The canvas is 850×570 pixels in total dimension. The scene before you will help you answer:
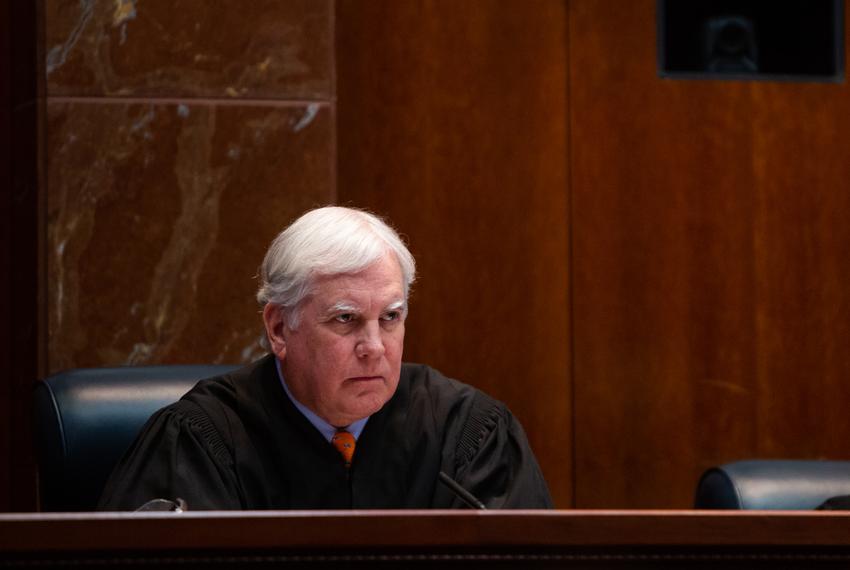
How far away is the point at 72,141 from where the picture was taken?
3088 millimetres

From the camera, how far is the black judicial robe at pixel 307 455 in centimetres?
195

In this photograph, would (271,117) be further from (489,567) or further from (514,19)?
(489,567)

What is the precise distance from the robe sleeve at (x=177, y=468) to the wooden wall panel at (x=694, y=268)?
6.03ft

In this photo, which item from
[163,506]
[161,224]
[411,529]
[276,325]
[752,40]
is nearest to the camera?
[411,529]

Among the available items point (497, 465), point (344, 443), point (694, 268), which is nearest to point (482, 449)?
point (497, 465)

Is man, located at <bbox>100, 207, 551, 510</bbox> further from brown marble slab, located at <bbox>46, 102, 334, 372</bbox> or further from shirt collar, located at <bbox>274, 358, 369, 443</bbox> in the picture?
brown marble slab, located at <bbox>46, 102, 334, 372</bbox>

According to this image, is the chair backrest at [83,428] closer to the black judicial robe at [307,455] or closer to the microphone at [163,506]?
the black judicial robe at [307,455]

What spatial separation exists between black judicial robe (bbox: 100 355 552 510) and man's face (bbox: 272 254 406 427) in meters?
0.07

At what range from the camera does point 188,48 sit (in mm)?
3102

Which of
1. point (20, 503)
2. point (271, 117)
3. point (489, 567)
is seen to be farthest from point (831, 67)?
point (489, 567)

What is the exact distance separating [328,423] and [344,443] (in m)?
0.05

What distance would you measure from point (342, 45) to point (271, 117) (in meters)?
0.49

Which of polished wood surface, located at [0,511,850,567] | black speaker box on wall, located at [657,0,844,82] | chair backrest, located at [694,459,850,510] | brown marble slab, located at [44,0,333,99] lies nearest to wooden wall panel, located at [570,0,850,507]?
black speaker box on wall, located at [657,0,844,82]

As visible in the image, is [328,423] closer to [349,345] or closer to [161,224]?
[349,345]
